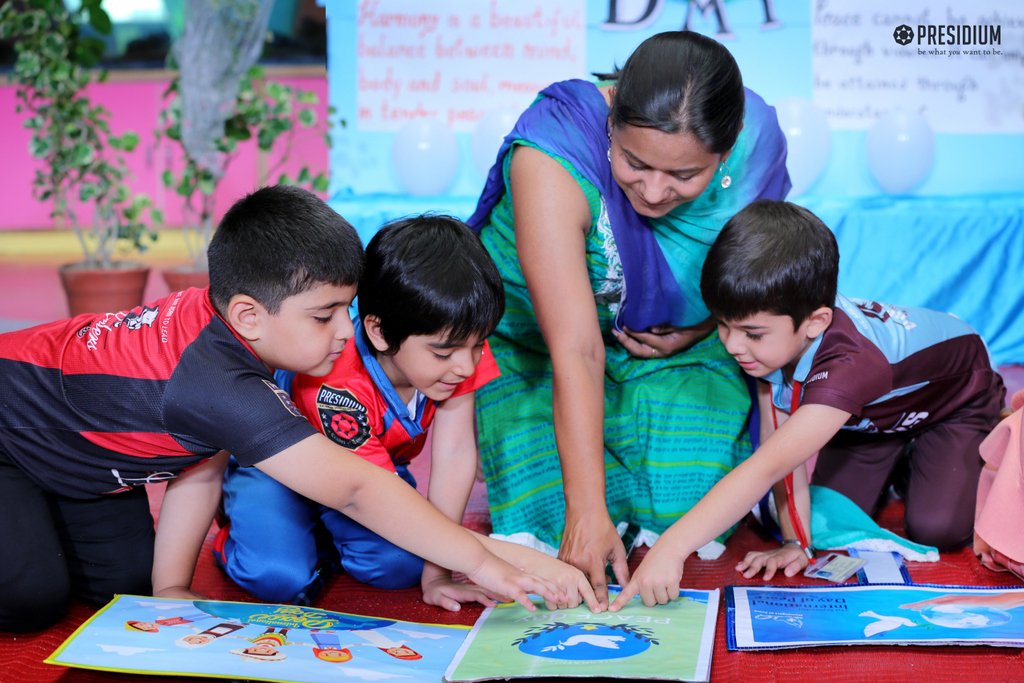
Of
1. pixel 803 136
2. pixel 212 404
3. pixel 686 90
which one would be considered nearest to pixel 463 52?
pixel 803 136

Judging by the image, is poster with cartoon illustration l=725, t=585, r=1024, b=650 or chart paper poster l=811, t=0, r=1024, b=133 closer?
poster with cartoon illustration l=725, t=585, r=1024, b=650

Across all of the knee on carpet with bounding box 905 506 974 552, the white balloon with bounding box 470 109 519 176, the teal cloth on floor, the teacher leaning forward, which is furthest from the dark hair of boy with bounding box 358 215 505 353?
the white balloon with bounding box 470 109 519 176

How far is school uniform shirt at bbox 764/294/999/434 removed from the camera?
3.64 ft

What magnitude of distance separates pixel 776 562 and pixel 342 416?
0.62 metres

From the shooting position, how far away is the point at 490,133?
2.70 meters

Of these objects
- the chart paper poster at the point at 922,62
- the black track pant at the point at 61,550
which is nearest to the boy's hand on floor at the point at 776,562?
the black track pant at the point at 61,550

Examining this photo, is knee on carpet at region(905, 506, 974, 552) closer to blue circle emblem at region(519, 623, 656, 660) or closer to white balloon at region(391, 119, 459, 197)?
blue circle emblem at region(519, 623, 656, 660)

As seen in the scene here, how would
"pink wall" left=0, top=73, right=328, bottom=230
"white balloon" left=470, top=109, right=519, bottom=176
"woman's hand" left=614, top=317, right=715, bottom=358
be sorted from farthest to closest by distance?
"pink wall" left=0, top=73, right=328, bottom=230 < "white balloon" left=470, top=109, right=519, bottom=176 < "woman's hand" left=614, top=317, right=715, bottom=358

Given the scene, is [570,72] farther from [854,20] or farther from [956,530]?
[956,530]

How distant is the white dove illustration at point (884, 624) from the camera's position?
0.95 metres

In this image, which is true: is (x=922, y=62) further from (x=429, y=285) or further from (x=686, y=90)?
(x=429, y=285)

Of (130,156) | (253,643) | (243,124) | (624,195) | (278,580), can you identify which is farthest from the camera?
(130,156)

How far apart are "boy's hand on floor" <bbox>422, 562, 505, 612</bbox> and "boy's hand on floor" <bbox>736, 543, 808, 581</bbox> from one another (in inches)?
14.0

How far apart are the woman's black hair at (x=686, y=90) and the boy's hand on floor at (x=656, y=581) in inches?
19.4
